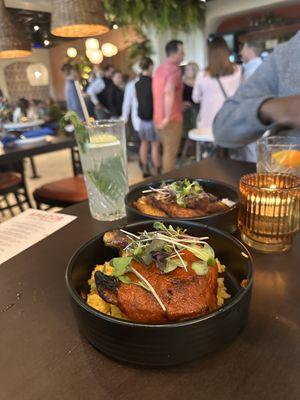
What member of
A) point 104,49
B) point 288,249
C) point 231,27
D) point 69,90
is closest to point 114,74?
point 231,27

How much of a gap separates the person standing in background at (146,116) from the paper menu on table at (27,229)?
2956mm

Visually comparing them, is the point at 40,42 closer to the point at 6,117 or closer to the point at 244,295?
the point at 6,117

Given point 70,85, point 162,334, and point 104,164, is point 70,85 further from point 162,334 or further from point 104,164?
point 162,334

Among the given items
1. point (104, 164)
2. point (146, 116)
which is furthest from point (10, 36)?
point (146, 116)

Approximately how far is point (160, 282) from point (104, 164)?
1.50 ft

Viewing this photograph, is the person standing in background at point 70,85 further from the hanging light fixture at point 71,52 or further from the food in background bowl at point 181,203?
the food in background bowl at point 181,203

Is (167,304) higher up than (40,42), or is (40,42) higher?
(40,42)

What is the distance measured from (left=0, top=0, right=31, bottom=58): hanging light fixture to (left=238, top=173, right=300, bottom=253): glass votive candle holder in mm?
999

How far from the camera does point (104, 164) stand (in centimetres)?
81

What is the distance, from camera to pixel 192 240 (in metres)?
0.49

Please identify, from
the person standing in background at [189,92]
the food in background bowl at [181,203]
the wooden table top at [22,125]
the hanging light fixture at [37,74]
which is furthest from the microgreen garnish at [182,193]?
the person standing in background at [189,92]

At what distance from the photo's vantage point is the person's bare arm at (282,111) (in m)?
0.92

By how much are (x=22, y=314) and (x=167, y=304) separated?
0.81ft

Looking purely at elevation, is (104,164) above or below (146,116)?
above
